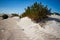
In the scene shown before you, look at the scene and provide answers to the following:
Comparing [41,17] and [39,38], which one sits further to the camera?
[41,17]

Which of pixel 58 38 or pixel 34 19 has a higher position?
pixel 34 19

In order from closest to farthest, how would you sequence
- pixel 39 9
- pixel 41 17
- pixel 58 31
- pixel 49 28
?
pixel 58 31 < pixel 49 28 < pixel 41 17 < pixel 39 9

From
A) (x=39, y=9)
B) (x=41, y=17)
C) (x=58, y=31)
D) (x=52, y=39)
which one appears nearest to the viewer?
(x=52, y=39)

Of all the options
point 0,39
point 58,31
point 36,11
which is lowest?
point 0,39

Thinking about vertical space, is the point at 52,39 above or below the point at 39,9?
below

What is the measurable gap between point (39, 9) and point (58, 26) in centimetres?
400

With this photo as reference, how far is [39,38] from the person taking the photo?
6.94m

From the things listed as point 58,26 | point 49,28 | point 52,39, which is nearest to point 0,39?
point 52,39

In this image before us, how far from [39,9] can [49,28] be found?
162 inches

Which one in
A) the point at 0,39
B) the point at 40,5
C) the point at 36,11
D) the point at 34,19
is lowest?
the point at 0,39

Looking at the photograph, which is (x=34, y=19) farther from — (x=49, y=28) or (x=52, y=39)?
(x=52, y=39)

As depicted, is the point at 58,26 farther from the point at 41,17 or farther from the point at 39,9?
the point at 39,9

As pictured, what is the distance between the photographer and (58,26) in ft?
29.2

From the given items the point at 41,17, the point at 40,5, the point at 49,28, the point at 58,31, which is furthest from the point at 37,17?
the point at 58,31
